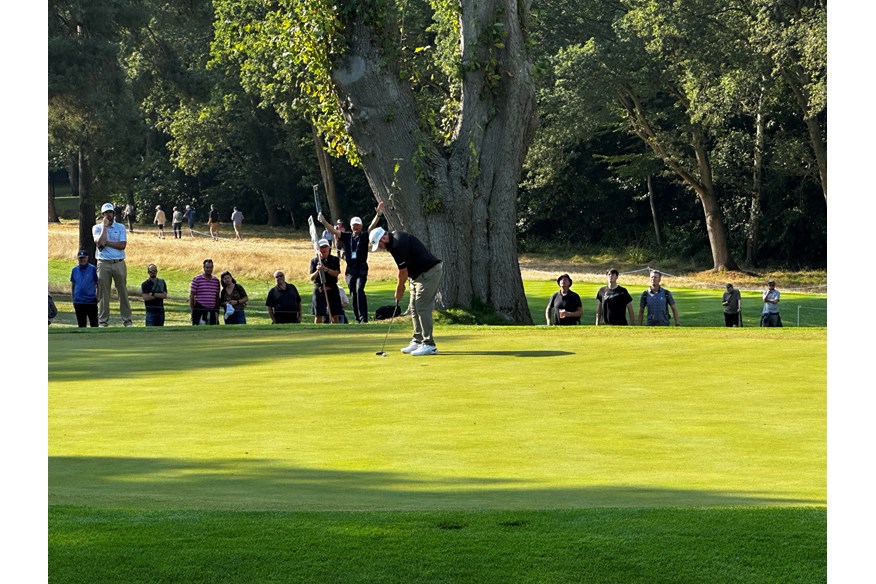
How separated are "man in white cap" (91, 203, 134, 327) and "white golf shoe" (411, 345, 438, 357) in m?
9.16

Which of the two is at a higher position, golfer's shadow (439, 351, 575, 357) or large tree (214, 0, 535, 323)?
large tree (214, 0, 535, 323)

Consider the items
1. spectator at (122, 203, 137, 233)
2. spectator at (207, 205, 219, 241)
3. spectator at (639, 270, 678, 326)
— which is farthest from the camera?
Result: spectator at (122, 203, 137, 233)

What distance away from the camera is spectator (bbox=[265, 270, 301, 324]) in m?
23.8

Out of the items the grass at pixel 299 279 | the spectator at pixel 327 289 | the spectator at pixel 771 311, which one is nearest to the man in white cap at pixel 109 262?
the spectator at pixel 327 289

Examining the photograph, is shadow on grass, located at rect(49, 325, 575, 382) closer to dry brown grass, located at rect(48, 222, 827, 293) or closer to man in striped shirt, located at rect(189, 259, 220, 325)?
man in striped shirt, located at rect(189, 259, 220, 325)

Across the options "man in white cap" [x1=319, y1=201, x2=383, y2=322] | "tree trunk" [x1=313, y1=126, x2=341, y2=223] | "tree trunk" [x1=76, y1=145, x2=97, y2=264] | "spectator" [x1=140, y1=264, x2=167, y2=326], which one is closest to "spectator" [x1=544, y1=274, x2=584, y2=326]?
"man in white cap" [x1=319, y1=201, x2=383, y2=322]

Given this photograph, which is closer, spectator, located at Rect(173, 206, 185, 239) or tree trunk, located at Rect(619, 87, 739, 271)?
tree trunk, located at Rect(619, 87, 739, 271)

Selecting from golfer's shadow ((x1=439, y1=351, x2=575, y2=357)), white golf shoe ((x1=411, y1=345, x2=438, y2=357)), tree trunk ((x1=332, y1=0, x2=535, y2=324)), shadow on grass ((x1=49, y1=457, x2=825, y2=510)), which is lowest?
shadow on grass ((x1=49, y1=457, x2=825, y2=510))

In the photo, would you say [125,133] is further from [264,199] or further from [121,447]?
[121,447]

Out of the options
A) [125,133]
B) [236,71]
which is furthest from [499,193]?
[236,71]

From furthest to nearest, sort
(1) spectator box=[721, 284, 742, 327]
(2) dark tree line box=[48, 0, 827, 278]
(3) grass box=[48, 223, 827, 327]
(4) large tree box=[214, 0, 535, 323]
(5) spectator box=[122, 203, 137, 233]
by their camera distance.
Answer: (5) spectator box=[122, 203, 137, 233] < (3) grass box=[48, 223, 827, 327] < (1) spectator box=[721, 284, 742, 327] < (2) dark tree line box=[48, 0, 827, 278] < (4) large tree box=[214, 0, 535, 323]

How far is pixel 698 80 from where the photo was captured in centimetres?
4675

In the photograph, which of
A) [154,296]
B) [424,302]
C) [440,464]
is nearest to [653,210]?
[154,296]

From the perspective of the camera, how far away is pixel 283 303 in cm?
2384
